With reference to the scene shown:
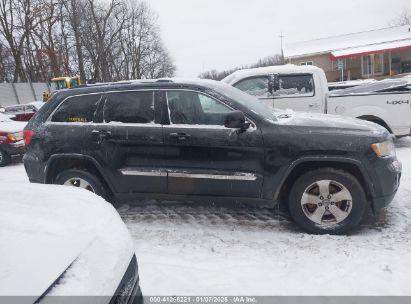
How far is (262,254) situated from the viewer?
335 centimetres

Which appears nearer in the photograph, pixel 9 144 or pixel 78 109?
Answer: pixel 78 109

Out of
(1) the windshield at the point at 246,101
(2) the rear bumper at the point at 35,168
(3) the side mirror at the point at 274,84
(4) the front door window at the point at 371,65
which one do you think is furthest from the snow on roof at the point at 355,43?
(2) the rear bumper at the point at 35,168

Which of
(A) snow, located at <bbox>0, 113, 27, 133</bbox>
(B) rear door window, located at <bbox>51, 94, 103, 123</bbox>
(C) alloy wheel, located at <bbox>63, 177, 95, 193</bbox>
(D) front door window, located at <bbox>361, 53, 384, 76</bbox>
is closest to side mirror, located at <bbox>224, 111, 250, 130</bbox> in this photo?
(B) rear door window, located at <bbox>51, 94, 103, 123</bbox>

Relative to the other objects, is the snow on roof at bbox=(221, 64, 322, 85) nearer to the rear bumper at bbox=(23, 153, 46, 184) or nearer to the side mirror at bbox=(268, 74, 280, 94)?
the side mirror at bbox=(268, 74, 280, 94)

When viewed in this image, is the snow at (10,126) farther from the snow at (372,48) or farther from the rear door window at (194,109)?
the snow at (372,48)

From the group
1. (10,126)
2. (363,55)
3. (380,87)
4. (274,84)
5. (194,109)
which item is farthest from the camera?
(363,55)

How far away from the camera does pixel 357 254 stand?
3227 millimetres

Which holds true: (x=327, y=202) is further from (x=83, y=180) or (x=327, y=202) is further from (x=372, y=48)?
(x=372, y=48)

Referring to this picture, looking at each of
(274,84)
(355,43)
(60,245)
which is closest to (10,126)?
(274,84)

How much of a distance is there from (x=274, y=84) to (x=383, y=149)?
402cm

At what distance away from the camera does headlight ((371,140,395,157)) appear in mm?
3484

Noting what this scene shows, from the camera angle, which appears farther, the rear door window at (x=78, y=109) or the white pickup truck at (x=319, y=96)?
the white pickup truck at (x=319, y=96)

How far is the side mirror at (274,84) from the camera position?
7.28 meters

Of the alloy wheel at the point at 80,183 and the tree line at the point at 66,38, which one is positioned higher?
the tree line at the point at 66,38
